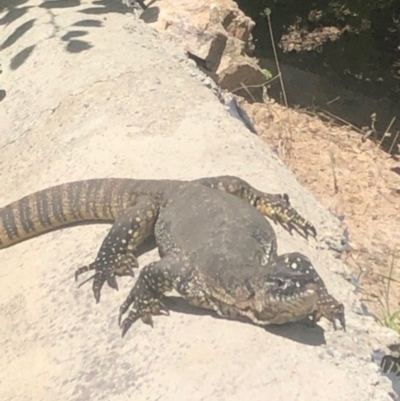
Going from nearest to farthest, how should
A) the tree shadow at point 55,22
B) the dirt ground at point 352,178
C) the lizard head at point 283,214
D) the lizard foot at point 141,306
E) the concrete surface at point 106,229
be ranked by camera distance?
the concrete surface at point 106,229 → the lizard foot at point 141,306 → the lizard head at point 283,214 → the dirt ground at point 352,178 → the tree shadow at point 55,22

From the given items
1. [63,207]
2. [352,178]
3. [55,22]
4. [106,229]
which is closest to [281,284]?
[106,229]

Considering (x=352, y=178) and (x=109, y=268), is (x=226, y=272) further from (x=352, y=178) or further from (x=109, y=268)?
(x=352, y=178)

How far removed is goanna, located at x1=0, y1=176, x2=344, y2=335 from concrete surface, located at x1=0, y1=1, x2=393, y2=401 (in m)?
0.09

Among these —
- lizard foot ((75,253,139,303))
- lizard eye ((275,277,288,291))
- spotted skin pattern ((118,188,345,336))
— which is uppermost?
lizard eye ((275,277,288,291))

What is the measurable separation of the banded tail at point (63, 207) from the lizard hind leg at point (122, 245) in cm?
23

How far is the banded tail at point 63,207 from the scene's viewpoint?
477 cm

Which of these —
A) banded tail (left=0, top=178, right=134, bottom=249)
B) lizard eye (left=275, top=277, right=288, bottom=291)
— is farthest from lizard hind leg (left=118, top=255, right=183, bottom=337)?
banded tail (left=0, top=178, right=134, bottom=249)

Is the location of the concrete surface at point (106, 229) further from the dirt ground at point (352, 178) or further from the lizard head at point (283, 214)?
the dirt ground at point (352, 178)

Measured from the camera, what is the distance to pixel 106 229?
4.84 metres

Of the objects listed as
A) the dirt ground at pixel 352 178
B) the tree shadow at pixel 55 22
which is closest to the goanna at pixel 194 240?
the dirt ground at pixel 352 178

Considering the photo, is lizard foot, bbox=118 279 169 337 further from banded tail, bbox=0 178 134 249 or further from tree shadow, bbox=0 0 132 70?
tree shadow, bbox=0 0 132 70

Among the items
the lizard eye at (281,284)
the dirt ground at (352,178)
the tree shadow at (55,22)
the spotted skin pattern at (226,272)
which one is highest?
the lizard eye at (281,284)

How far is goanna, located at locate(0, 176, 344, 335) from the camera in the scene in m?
3.56

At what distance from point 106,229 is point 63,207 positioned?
26 centimetres
